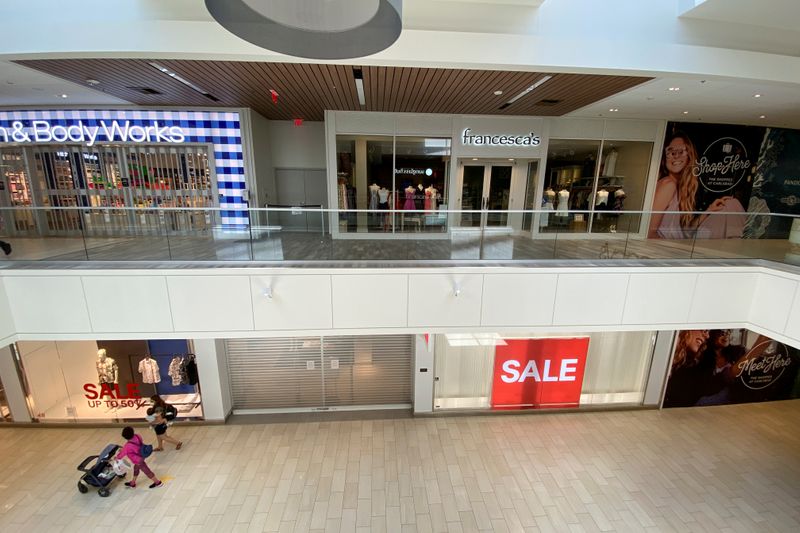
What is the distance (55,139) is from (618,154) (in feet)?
51.7

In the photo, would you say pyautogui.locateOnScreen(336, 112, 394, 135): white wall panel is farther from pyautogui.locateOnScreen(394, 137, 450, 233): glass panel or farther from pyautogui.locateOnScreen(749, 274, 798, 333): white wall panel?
pyautogui.locateOnScreen(749, 274, 798, 333): white wall panel

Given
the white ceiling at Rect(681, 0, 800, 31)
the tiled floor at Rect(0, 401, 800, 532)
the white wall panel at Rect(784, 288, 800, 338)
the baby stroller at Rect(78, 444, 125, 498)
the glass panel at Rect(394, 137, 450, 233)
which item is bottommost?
the tiled floor at Rect(0, 401, 800, 532)

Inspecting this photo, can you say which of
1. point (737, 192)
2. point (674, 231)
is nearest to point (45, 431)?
point (674, 231)

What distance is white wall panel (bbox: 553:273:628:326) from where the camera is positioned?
5445 mm

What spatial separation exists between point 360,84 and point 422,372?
21.4 feet

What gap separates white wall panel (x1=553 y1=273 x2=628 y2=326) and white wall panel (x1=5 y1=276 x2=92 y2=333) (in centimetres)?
797

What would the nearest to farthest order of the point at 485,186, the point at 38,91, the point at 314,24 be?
the point at 314,24 < the point at 38,91 < the point at 485,186

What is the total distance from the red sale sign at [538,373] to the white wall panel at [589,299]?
2105 millimetres

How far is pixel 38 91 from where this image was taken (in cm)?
673

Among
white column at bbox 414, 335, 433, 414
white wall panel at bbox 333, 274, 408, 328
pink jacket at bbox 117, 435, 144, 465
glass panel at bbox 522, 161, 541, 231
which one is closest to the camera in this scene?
white wall panel at bbox 333, 274, 408, 328

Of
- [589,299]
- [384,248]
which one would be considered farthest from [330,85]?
[589,299]

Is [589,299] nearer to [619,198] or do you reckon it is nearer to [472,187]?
[472,187]

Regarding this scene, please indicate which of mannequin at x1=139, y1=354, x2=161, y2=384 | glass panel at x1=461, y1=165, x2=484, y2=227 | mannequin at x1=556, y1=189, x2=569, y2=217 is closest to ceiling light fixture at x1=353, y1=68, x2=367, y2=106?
glass panel at x1=461, y1=165, x2=484, y2=227

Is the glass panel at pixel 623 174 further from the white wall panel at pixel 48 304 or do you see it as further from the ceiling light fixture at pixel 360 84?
the white wall panel at pixel 48 304
